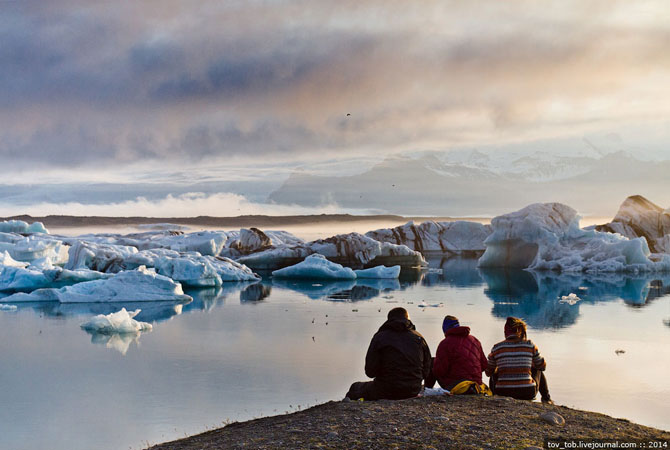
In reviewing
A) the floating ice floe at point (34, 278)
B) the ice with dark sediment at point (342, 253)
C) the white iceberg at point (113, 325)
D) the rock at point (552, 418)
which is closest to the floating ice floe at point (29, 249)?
the floating ice floe at point (34, 278)

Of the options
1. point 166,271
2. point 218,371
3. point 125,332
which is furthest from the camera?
point 166,271

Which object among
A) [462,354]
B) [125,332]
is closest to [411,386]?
[462,354]

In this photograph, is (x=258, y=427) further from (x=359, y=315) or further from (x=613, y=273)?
(x=613, y=273)

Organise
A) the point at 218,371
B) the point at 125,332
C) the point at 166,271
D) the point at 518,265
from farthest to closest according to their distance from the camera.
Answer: the point at 518,265, the point at 166,271, the point at 125,332, the point at 218,371

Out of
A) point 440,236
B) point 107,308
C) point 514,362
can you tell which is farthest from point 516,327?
point 440,236

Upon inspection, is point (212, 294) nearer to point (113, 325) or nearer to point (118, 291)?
point (118, 291)

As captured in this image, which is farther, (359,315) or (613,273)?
(613,273)

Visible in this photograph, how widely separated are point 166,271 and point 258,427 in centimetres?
2227

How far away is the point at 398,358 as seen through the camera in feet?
20.3

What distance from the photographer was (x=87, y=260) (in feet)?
95.7

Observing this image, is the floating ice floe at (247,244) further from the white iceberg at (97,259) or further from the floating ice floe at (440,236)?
the white iceberg at (97,259)

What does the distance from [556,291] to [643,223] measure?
1887cm

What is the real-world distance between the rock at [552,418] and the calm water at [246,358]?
260 cm

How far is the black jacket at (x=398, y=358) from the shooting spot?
612 cm
